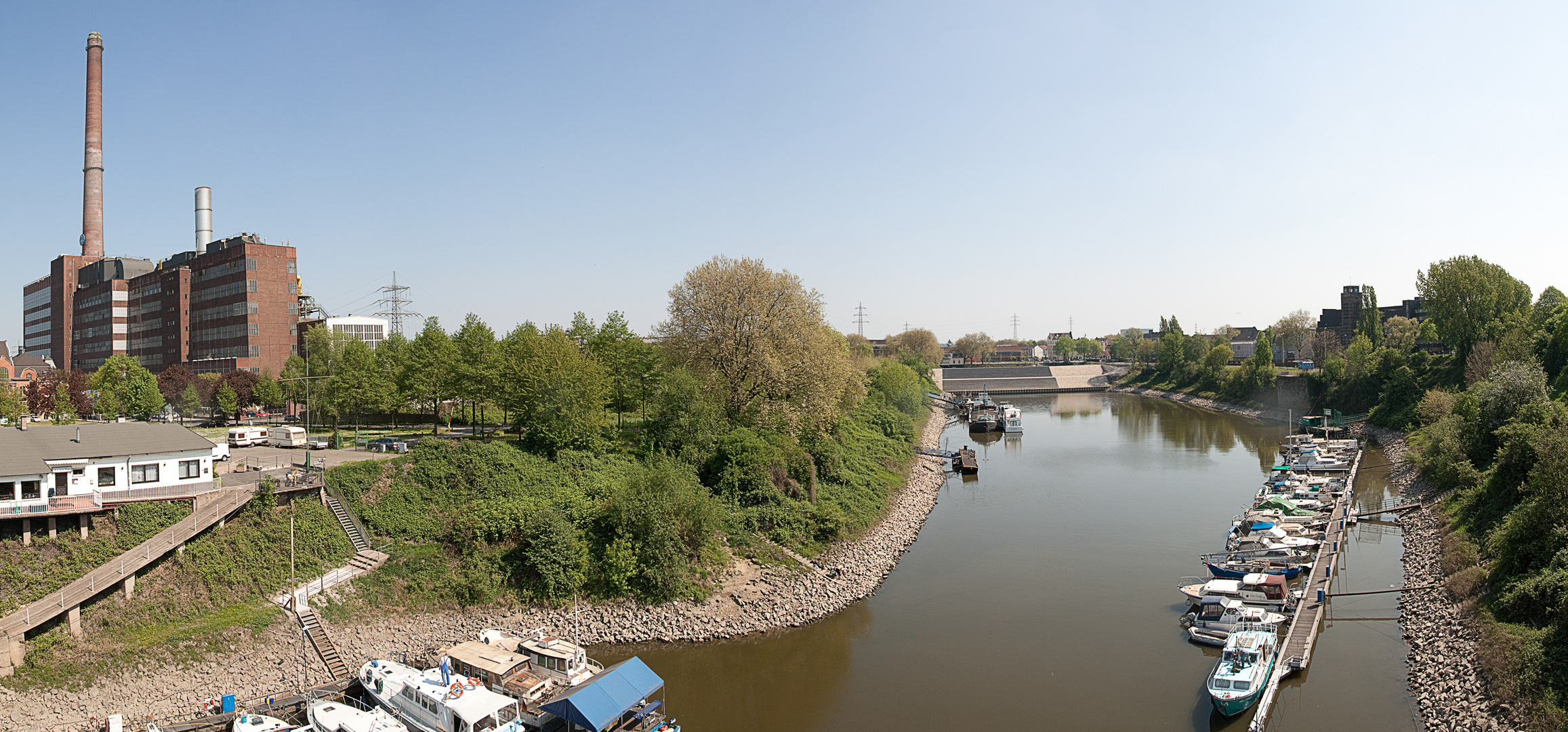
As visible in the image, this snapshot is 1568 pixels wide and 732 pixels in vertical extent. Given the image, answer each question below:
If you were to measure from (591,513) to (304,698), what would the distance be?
1046cm

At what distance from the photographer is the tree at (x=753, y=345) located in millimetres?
40219

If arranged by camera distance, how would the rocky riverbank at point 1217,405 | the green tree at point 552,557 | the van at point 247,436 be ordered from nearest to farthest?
the green tree at point 552,557 → the van at point 247,436 → the rocky riverbank at point 1217,405

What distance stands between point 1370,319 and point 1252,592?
7703cm

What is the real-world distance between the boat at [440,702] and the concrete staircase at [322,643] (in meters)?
1.72

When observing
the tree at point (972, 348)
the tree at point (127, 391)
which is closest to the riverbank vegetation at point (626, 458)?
the tree at point (127, 391)

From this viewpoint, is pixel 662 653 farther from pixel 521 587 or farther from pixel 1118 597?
pixel 1118 597

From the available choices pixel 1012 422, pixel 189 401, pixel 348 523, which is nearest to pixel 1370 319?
pixel 1012 422

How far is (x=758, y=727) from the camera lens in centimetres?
2009

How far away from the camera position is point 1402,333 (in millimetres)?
91062

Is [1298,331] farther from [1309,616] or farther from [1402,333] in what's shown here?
[1309,616]

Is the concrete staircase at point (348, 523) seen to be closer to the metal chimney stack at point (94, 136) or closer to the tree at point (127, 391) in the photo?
the tree at point (127, 391)

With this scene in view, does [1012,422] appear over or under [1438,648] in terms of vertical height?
over

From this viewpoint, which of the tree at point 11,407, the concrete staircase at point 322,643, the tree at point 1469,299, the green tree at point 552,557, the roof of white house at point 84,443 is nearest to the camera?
the concrete staircase at point 322,643

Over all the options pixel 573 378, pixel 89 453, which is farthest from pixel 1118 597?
pixel 89 453
